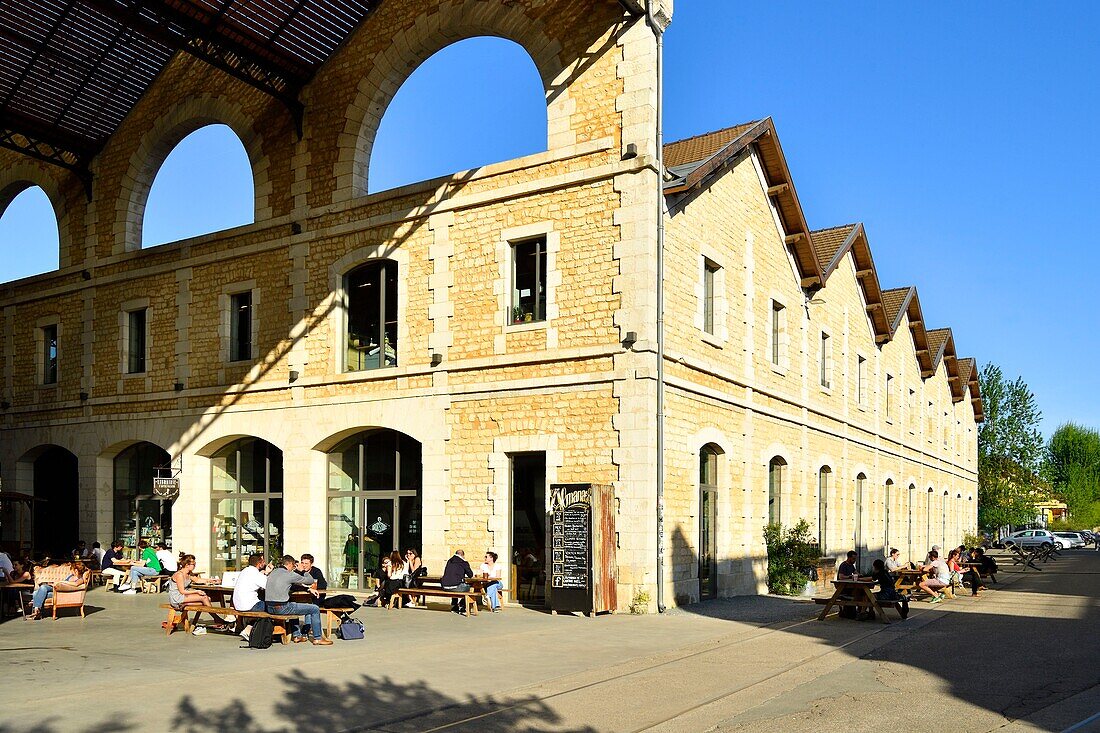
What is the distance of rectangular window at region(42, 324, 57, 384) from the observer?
2648 centimetres

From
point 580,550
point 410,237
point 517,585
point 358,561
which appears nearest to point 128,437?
point 358,561

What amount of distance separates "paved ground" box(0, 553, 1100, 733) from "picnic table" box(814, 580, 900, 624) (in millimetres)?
363

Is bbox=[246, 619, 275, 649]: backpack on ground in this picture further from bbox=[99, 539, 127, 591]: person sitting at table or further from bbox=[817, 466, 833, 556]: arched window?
bbox=[817, 466, 833, 556]: arched window

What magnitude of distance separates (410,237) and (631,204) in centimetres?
481

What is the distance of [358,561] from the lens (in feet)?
66.3

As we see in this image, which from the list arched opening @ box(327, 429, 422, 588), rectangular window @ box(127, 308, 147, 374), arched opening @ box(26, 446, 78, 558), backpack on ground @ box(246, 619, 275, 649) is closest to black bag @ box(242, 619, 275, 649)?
backpack on ground @ box(246, 619, 275, 649)

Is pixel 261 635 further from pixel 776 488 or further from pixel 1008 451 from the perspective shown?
pixel 1008 451

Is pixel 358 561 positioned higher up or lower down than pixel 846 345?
lower down

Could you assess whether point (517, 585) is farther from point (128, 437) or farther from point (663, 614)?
point (128, 437)

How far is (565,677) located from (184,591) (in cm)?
667

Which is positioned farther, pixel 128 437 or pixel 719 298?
pixel 128 437

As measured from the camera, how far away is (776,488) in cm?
2288

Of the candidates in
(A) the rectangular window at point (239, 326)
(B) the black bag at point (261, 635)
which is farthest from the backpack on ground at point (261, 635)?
(A) the rectangular window at point (239, 326)

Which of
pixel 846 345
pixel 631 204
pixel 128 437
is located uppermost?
pixel 631 204
